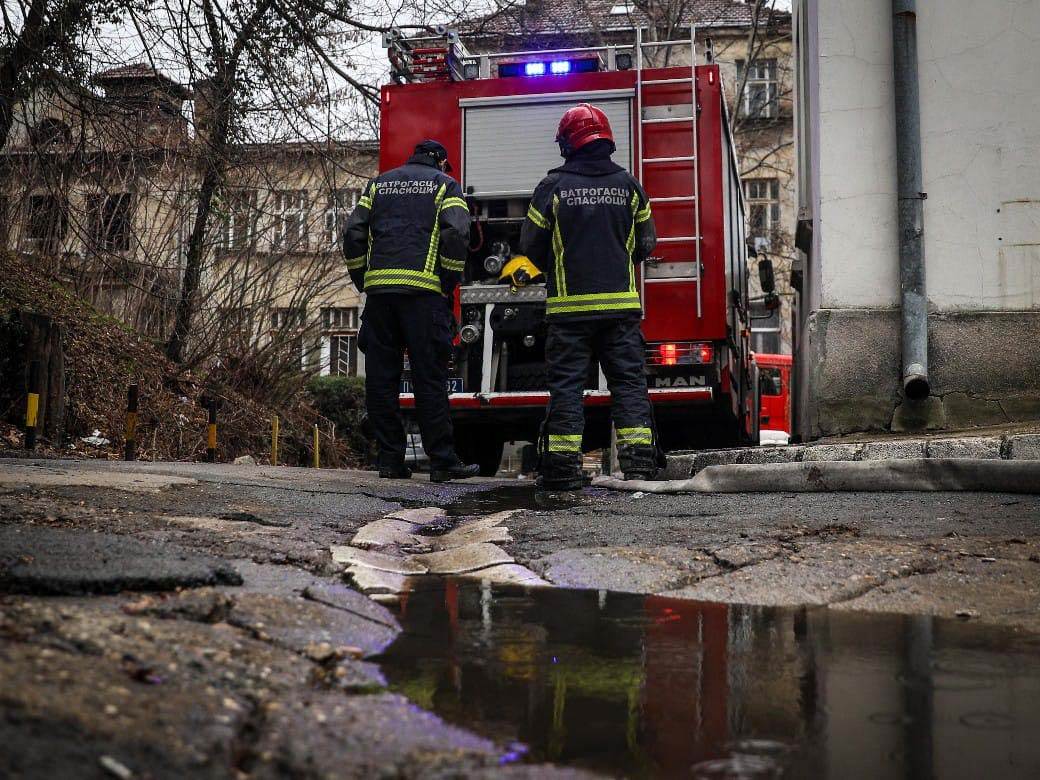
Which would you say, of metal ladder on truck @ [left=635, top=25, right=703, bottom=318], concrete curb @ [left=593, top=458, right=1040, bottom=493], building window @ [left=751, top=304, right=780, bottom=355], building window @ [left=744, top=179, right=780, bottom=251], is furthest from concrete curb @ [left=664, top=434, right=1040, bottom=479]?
building window @ [left=751, top=304, right=780, bottom=355]

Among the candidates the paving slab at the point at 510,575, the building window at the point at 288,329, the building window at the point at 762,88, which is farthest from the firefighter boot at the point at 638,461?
the building window at the point at 762,88

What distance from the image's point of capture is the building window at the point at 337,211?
11.2 meters

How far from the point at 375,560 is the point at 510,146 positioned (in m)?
5.97

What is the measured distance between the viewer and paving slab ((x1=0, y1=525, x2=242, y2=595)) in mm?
2479

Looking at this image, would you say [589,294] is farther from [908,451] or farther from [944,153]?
[944,153]

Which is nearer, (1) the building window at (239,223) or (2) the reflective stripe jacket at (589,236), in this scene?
(2) the reflective stripe jacket at (589,236)

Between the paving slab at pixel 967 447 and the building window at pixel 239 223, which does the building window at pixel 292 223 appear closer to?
the building window at pixel 239 223

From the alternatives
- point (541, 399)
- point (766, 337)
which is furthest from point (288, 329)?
point (766, 337)

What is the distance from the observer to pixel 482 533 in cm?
429

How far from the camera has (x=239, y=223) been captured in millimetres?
14281

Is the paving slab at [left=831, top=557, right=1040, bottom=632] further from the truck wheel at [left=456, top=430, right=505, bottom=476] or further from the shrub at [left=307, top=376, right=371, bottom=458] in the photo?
the shrub at [left=307, top=376, right=371, bottom=458]

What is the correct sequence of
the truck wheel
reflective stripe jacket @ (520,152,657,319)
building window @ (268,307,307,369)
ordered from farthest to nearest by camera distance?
1. building window @ (268,307,307,369)
2. the truck wheel
3. reflective stripe jacket @ (520,152,657,319)

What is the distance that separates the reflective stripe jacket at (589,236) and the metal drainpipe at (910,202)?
1796 millimetres

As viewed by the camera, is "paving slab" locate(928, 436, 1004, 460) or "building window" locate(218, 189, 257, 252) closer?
"paving slab" locate(928, 436, 1004, 460)
